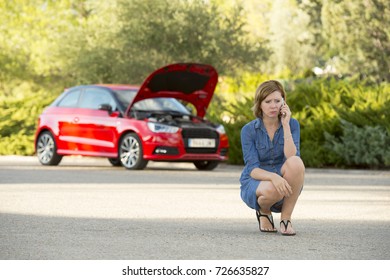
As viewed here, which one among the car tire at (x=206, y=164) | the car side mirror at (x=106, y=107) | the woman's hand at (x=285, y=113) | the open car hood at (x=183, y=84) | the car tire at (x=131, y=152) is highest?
the woman's hand at (x=285, y=113)

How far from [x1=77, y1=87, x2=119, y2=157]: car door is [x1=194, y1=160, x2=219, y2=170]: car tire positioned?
75.4 inches

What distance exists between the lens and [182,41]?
3253cm

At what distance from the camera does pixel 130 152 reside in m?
21.5

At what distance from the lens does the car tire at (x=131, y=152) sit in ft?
69.9

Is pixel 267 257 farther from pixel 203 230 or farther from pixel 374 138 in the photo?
pixel 374 138

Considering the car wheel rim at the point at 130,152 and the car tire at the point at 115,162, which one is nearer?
the car wheel rim at the point at 130,152

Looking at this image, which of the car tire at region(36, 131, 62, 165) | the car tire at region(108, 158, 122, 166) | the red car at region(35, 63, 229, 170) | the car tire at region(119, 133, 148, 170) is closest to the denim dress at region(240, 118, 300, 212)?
the red car at region(35, 63, 229, 170)

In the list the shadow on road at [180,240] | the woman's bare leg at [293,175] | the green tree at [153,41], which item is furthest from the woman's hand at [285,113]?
the green tree at [153,41]

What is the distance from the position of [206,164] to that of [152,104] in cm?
166

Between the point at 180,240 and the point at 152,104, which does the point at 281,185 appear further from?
the point at 152,104

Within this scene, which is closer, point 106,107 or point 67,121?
point 106,107

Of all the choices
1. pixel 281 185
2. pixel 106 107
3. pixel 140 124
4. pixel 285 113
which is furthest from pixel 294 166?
pixel 106 107

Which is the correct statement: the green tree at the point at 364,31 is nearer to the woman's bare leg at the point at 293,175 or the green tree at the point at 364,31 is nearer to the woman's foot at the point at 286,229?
the woman's foot at the point at 286,229

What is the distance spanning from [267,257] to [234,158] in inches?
626
